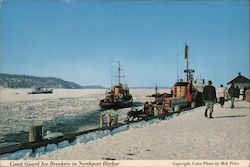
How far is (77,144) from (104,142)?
714 mm

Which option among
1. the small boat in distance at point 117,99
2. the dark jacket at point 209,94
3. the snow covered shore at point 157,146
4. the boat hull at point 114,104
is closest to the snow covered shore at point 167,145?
the snow covered shore at point 157,146

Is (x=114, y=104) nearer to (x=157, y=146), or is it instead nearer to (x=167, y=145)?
(x=167, y=145)

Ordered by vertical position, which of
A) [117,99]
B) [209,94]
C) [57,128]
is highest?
[209,94]

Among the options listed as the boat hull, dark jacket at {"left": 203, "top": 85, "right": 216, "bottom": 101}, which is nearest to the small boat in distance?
the boat hull

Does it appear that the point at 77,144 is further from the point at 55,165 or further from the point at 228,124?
the point at 228,124

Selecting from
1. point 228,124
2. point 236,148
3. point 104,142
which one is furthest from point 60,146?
point 228,124

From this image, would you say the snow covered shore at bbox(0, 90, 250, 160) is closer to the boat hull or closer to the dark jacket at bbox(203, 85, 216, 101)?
the dark jacket at bbox(203, 85, 216, 101)

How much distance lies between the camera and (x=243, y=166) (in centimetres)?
782

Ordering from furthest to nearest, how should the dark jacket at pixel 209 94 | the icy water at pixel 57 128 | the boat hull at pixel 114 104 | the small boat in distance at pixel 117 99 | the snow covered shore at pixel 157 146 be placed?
the small boat in distance at pixel 117 99
the boat hull at pixel 114 104
the icy water at pixel 57 128
the dark jacket at pixel 209 94
the snow covered shore at pixel 157 146

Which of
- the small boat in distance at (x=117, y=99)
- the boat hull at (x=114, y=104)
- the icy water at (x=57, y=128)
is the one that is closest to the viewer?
the icy water at (x=57, y=128)

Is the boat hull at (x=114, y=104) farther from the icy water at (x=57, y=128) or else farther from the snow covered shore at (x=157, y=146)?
the snow covered shore at (x=157, y=146)

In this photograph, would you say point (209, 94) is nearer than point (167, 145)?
No

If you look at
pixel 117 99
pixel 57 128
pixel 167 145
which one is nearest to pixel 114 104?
pixel 117 99

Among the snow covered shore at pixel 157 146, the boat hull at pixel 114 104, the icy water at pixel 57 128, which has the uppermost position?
the snow covered shore at pixel 157 146
